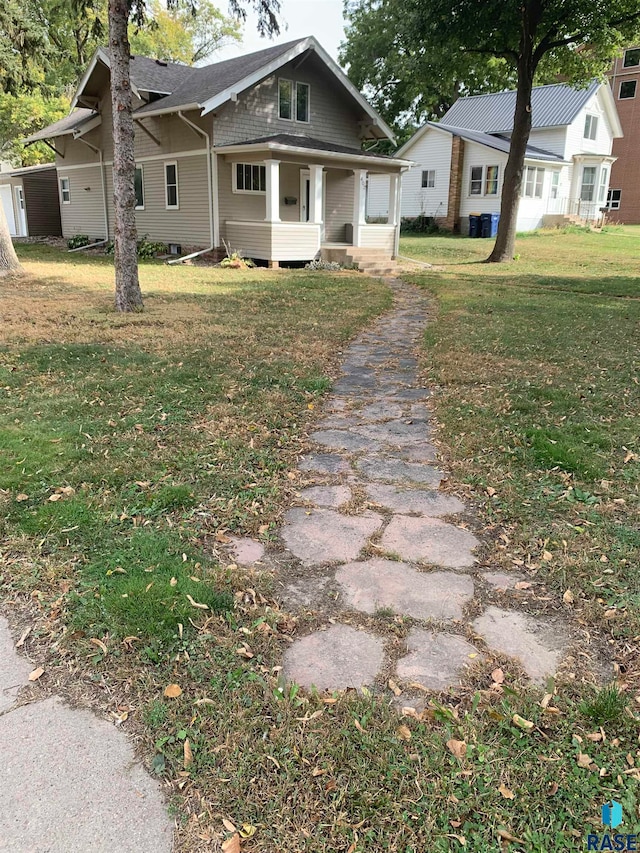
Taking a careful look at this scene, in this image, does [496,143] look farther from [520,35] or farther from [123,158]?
[123,158]

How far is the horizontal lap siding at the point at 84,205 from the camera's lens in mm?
22062

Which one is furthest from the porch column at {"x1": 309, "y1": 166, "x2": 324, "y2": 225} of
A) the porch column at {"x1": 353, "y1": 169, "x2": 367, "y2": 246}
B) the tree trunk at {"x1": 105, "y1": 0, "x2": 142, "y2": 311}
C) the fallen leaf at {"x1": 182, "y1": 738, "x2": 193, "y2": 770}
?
the fallen leaf at {"x1": 182, "y1": 738, "x2": 193, "y2": 770}

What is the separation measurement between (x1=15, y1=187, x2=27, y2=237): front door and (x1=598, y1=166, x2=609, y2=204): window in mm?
26612

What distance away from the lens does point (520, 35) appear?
1579 cm

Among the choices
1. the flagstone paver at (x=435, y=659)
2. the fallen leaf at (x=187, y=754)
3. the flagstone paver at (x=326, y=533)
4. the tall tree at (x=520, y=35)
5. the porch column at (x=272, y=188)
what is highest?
the tall tree at (x=520, y=35)

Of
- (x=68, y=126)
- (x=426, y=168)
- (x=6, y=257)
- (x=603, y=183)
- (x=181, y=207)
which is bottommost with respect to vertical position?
(x=6, y=257)

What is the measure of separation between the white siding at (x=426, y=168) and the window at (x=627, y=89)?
1383 cm

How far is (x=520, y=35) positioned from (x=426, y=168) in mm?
13889

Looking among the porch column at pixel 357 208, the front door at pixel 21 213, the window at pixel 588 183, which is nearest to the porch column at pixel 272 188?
the porch column at pixel 357 208

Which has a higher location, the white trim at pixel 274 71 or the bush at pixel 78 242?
the white trim at pixel 274 71

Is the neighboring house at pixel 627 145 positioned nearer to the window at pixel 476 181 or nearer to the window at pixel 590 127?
the window at pixel 590 127

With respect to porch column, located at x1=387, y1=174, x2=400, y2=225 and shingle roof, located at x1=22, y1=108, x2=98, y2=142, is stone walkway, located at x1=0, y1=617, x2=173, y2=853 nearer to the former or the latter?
porch column, located at x1=387, y1=174, x2=400, y2=225

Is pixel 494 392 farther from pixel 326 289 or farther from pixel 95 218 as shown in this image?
pixel 95 218

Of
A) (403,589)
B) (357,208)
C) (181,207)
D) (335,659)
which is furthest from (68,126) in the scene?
(335,659)
